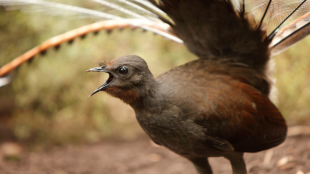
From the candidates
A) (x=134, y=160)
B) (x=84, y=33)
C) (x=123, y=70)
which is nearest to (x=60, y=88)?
(x=134, y=160)

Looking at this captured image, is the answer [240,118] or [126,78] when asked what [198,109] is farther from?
Answer: [126,78]

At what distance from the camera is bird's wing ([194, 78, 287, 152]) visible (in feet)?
7.76

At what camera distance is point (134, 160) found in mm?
4812

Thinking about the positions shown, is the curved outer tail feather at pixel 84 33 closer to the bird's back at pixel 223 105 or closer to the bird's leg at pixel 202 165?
the bird's back at pixel 223 105

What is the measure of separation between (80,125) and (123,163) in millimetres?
1284

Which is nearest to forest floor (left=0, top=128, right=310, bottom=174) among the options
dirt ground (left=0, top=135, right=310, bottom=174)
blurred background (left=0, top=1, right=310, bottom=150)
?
dirt ground (left=0, top=135, right=310, bottom=174)

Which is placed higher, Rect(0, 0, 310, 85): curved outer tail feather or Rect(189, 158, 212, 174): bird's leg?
Rect(0, 0, 310, 85): curved outer tail feather

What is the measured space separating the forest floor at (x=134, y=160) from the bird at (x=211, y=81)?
1.08m

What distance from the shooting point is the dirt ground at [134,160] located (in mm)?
3592

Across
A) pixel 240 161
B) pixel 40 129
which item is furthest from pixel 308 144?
pixel 40 129

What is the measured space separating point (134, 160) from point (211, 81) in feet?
8.95

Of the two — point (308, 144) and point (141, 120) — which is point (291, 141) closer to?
point (308, 144)

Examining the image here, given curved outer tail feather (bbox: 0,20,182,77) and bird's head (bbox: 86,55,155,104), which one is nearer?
bird's head (bbox: 86,55,155,104)

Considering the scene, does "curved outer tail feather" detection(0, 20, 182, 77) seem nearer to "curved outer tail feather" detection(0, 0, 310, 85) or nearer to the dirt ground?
"curved outer tail feather" detection(0, 0, 310, 85)
